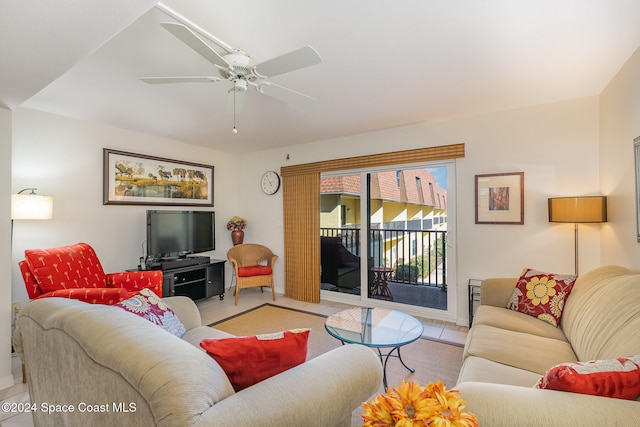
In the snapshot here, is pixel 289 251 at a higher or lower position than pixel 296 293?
higher

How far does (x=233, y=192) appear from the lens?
5074 millimetres

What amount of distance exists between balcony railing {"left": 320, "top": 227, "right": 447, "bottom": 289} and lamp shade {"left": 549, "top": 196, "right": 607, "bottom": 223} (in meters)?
1.70

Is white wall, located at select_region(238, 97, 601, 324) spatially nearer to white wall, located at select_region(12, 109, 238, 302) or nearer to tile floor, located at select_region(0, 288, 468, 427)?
tile floor, located at select_region(0, 288, 468, 427)

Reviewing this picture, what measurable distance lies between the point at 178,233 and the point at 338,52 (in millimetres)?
3060

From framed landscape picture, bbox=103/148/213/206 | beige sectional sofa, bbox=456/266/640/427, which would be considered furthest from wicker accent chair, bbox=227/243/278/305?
beige sectional sofa, bbox=456/266/640/427

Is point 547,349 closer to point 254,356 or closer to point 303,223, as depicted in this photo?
point 254,356

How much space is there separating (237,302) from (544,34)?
13.5 feet

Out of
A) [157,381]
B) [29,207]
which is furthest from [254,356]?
[29,207]

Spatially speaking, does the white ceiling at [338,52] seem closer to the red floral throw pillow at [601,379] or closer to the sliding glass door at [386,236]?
the sliding glass door at [386,236]

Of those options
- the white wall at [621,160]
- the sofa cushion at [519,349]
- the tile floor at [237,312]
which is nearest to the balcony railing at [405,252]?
the tile floor at [237,312]

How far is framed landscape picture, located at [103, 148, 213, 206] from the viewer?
3516 mm

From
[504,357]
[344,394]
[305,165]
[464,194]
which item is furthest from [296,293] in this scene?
[344,394]

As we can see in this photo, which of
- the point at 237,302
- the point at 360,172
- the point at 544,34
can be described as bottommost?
the point at 237,302

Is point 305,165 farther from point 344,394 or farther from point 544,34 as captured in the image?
point 344,394
